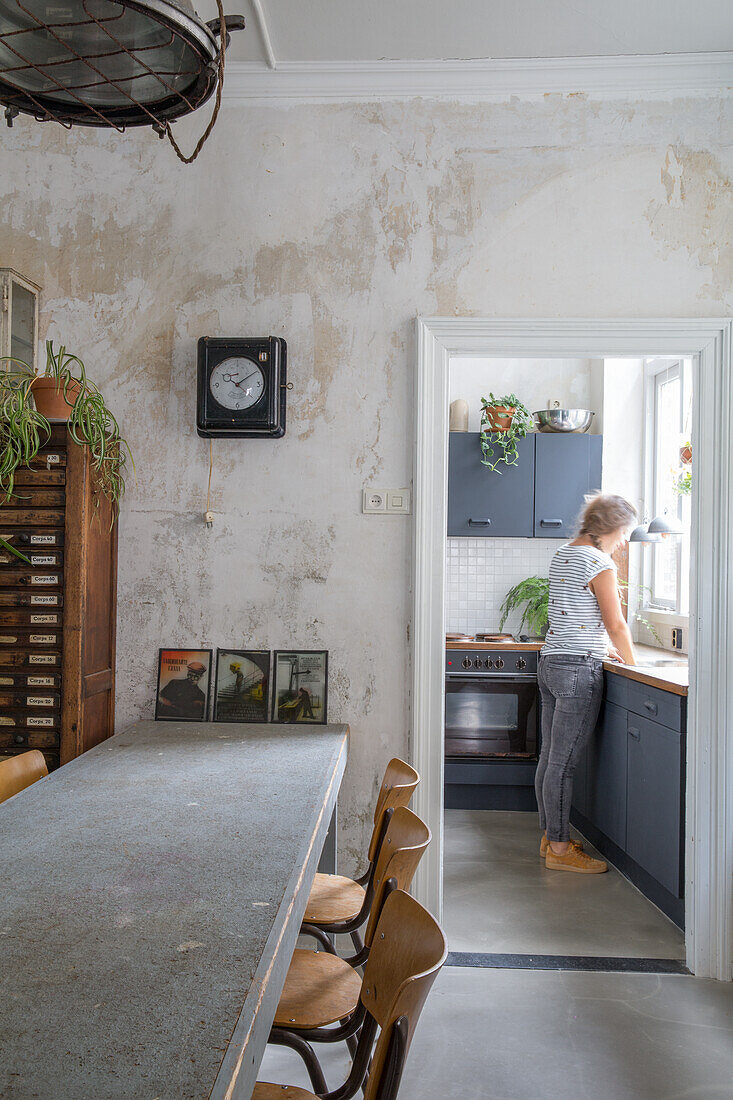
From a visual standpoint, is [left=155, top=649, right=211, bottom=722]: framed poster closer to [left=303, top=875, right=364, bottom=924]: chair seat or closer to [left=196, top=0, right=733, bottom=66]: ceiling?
[left=303, top=875, right=364, bottom=924]: chair seat

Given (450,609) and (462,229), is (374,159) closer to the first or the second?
(462,229)

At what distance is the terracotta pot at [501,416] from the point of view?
4973mm

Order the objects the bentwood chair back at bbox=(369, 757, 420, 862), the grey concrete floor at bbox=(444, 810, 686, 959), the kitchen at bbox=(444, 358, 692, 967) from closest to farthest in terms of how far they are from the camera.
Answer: the bentwood chair back at bbox=(369, 757, 420, 862) < the grey concrete floor at bbox=(444, 810, 686, 959) < the kitchen at bbox=(444, 358, 692, 967)

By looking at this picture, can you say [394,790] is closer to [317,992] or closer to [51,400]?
[317,992]

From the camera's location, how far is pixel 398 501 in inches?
116

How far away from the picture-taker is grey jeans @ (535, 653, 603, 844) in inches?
152

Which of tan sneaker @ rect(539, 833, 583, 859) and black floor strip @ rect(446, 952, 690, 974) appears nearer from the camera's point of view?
black floor strip @ rect(446, 952, 690, 974)

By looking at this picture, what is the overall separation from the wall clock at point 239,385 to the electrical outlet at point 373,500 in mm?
379

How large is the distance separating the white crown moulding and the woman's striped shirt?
1862mm

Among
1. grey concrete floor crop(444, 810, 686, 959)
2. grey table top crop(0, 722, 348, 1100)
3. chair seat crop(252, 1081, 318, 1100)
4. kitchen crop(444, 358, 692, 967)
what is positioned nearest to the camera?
grey table top crop(0, 722, 348, 1100)

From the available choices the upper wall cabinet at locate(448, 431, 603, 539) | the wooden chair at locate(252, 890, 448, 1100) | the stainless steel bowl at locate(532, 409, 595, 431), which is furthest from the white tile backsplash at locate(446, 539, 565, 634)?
the wooden chair at locate(252, 890, 448, 1100)

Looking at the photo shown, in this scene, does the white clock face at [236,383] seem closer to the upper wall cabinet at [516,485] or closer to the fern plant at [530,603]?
the upper wall cabinet at [516,485]

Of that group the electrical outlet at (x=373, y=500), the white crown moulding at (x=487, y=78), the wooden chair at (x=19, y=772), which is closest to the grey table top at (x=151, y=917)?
the wooden chair at (x=19, y=772)

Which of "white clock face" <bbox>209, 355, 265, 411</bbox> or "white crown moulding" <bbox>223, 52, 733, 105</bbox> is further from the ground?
"white crown moulding" <bbox>223, 52, 733, 105</bbox>
